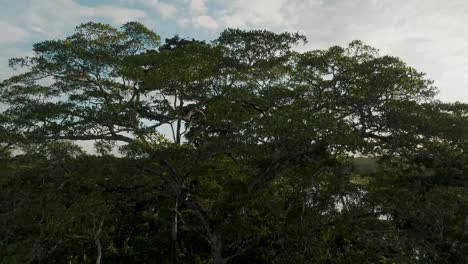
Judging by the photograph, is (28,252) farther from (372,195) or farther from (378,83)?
(378,83)

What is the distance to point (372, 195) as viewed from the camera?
8.59 meters

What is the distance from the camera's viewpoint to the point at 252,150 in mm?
8359

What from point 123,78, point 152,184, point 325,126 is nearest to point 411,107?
point 325,126

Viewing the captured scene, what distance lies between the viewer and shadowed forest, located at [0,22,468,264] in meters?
8.45

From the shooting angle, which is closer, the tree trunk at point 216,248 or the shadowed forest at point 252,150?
the shadowed forest at point 252,150

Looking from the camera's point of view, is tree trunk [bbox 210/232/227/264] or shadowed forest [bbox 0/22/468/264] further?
tree trunk [bbox 210/232/227/264]

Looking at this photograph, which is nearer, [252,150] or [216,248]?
[252,150]

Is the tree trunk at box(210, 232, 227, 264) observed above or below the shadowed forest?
below

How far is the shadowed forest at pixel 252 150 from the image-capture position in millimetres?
8445

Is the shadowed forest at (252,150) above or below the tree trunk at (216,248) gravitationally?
above

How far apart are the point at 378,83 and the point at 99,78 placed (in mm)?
7464

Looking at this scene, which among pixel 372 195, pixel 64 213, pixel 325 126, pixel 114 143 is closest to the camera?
pixel 325 126

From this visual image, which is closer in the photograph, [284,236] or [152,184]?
[284,236]

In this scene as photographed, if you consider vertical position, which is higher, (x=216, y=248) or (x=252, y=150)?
(x=252, y=150)
